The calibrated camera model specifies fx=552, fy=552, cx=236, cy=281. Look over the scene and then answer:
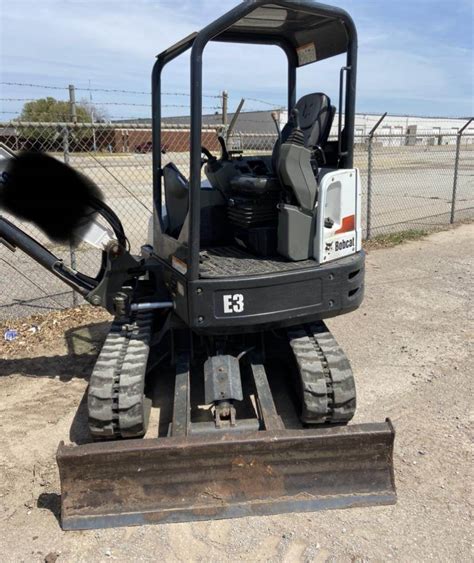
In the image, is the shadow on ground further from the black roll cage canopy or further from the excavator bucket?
the excavator bucket

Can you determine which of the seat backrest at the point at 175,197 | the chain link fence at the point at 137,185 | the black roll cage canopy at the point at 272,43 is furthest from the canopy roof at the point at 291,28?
the chain link fence at the point at 137,185

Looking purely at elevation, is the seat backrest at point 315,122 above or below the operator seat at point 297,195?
above

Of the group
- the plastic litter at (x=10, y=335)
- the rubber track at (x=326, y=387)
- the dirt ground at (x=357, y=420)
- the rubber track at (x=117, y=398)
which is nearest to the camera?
the dirt ground at (x=357, y=420)

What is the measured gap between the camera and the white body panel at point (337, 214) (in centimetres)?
360

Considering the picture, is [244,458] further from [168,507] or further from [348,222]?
[348,222]

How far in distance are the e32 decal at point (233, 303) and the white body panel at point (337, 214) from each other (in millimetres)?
625

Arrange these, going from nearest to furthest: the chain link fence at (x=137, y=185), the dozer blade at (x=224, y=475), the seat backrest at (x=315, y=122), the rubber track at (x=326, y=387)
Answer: the dozer blade at (x=224, y=475) → the rubber track at (x=326, y=387) → the seat backrest at (x=315, y=122) → the chain link fence at (x=137, y=185)

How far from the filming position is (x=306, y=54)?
4.49 m

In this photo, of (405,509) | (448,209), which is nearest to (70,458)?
(405,509)

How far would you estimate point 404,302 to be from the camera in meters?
6.81

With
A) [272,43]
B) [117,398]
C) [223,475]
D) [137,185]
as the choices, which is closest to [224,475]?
[223,475]

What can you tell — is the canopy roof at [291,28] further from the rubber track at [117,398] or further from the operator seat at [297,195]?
the rubber track at [117,398]

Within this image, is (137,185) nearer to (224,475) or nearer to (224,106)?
(224,106)

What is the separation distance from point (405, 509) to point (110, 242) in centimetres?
270
